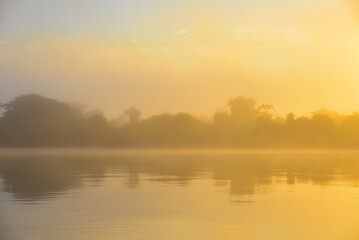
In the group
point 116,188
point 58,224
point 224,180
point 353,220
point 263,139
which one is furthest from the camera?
point 263,139

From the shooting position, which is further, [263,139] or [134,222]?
[263,139]

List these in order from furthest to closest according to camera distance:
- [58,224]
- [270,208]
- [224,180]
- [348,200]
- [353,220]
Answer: [224,180]
[348,200]
[270,208]
[353,220]
[58,224]

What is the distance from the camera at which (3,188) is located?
35.4ft

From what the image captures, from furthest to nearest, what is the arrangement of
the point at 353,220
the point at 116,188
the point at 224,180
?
1. the point at 224,180
2. the point at 116,188
3. the point at 353,220

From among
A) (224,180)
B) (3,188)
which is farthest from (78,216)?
(224,180)

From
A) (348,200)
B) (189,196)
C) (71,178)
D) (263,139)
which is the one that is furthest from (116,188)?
(263,139)

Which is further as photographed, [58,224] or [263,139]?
[263,139]

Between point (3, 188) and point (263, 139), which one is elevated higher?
point (263, 139)

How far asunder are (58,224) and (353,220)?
4034 millimetres

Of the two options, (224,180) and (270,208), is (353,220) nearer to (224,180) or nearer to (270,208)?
(270,208)

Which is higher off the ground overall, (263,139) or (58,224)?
(263,139)

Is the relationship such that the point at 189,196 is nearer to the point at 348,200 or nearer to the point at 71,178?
the point at 348,200

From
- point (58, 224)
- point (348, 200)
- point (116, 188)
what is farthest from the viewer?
point (116, 188)

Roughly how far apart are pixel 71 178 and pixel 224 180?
3.69m
